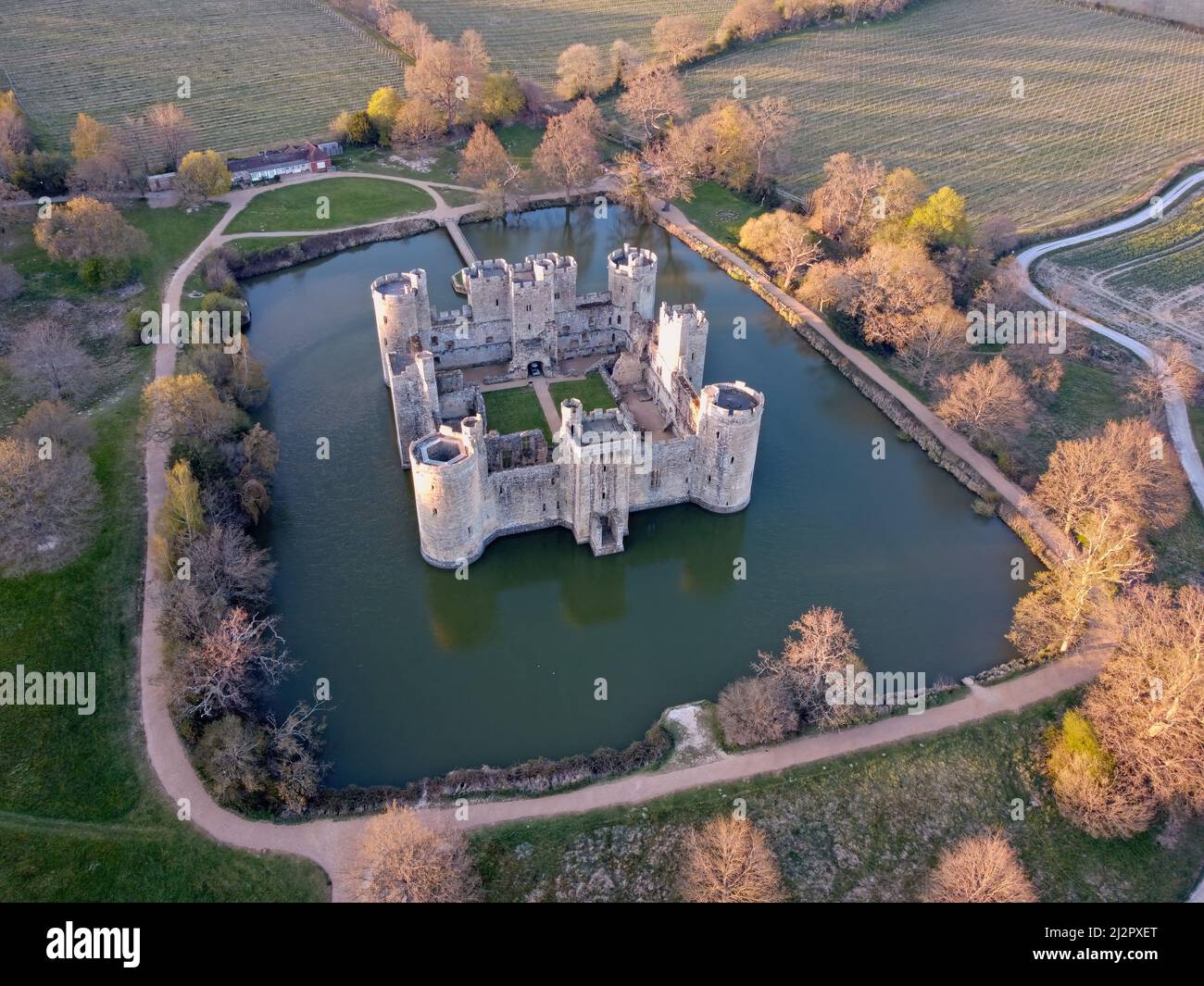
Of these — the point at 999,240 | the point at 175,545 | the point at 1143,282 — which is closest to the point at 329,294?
the point at 175,545

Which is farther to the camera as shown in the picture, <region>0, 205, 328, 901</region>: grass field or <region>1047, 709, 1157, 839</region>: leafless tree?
<region>1047, 709, 1157, 839</region>: leafless tree

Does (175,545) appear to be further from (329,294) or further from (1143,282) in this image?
(1143,282)

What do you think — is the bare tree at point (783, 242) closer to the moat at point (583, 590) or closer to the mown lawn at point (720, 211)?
the mown lawn at point (720, 211)

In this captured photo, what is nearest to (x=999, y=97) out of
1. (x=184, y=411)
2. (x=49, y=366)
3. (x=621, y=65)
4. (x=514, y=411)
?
(x=621, y=65)

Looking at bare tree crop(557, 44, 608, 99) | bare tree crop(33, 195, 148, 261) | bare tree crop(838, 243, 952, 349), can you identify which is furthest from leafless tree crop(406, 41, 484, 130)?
bare tree crop(838, 243, 952, 349)

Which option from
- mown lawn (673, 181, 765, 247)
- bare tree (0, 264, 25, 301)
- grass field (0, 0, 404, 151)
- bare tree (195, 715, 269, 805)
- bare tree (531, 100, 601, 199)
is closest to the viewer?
bare tree (195, 715, 269, 805)

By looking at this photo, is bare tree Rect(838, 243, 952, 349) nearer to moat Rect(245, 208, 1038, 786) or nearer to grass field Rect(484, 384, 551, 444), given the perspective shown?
moat Rect(245, 208, 1038, 786)

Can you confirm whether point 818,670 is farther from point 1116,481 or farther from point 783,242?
point 783,242
